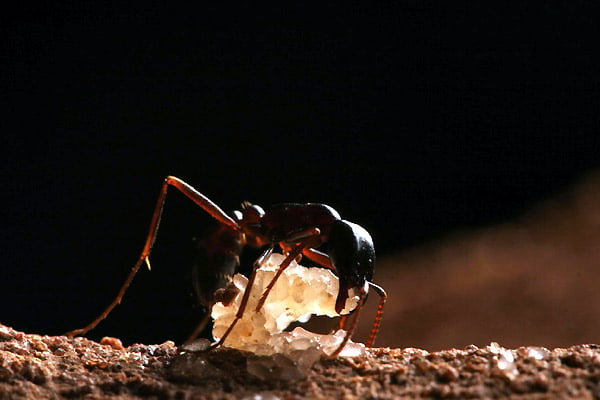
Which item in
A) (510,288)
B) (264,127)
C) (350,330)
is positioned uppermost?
(264,127)

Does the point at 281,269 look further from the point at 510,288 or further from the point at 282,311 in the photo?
the point at 510,288

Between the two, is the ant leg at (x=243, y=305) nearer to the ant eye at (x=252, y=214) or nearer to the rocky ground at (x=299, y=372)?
the rocky ground at (x=299, y=372)

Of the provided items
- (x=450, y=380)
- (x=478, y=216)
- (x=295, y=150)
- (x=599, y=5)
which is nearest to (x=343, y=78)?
(x=295, y=150)

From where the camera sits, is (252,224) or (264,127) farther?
(264,127)

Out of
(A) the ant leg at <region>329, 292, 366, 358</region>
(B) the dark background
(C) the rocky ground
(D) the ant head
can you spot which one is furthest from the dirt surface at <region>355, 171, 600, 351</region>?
(A) the ant leg at <region>329, 292, 366, 358</region>

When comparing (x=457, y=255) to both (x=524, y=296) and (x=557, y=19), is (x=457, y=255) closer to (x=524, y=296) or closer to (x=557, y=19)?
(x=524, y=296)

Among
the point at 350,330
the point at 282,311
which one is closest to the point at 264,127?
the point at 282,311

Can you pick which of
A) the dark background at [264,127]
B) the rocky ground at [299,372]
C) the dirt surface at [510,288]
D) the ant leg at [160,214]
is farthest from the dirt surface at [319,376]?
the dark background at [264,127]

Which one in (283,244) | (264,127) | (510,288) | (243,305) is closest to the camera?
(243,305)
